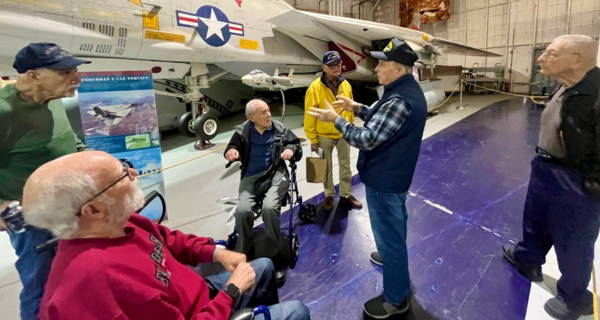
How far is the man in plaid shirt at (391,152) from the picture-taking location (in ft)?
5.84

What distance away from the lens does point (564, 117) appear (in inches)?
72.2

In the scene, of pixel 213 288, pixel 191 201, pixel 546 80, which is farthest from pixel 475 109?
pixel 213 288

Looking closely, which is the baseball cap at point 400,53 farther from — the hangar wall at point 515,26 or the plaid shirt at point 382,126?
the hangar wall at point 515,26

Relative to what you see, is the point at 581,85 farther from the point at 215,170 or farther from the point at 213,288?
the point at 215,170

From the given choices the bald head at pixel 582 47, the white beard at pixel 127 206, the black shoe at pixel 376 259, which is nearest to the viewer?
the white beard at pixel 127 206

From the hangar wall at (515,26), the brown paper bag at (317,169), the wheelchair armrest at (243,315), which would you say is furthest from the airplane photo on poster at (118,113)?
the hangar wall at (515,26)

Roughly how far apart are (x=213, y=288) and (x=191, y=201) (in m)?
2.53

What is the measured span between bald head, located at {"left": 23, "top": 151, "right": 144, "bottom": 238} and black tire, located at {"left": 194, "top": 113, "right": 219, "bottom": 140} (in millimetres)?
4877

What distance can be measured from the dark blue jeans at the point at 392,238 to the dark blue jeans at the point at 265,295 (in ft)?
2.44

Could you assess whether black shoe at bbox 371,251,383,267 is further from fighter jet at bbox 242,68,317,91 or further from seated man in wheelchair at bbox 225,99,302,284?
fighter jet at bbox 242,68,317,91

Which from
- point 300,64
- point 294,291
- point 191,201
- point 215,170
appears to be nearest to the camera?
point 294,291

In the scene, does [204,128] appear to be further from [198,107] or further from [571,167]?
[571,167]

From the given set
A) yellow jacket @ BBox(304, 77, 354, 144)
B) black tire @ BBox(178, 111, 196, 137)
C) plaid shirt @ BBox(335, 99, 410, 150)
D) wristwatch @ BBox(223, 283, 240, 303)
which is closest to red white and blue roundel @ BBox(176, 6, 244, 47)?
black tire @ BBox(178, 111, 196, 137)

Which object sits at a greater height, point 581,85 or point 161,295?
point 581,85
